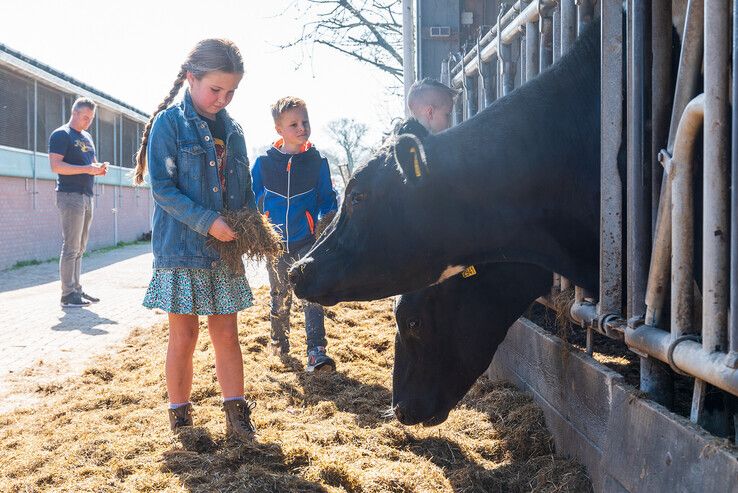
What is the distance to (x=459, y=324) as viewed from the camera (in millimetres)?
3574

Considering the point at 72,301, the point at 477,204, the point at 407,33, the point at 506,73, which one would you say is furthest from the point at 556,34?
the point at 72,301

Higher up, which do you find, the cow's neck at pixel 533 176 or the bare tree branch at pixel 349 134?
the bare tree branch at pixel 349 134

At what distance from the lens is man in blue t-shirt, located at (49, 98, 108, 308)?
8258 mm

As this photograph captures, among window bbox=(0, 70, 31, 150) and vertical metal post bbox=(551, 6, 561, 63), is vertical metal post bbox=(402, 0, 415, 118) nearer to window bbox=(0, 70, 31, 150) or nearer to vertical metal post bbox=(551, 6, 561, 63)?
vertical metal post bbox=(551, 6, 561, 63)

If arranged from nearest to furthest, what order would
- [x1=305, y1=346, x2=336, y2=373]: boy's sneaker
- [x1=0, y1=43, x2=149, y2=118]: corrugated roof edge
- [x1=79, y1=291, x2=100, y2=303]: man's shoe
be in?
[x1=305, y1=346, x2=336, y2=373]: boy's sneaker
[x1=79, y1=291, x2=100, y2=303]: man's shoe
[x1=0, y1=43, x2=149, y2=118]: corrugated roof edge

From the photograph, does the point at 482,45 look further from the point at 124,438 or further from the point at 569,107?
the point at 124,438

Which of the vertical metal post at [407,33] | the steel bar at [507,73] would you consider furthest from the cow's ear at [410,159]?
the vertical metal post at [407,33]

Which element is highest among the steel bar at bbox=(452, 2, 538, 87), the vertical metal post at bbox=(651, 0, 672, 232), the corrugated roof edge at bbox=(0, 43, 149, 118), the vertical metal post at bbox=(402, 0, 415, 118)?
the corrugated roof edge at bbox=(0, 43, 149, 118)

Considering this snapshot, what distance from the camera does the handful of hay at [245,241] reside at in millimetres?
3686

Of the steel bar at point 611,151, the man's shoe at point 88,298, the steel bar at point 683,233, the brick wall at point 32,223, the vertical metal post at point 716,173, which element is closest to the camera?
Answer: the vertical metal post at point 716,173

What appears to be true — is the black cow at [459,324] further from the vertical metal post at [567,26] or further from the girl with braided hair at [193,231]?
the vertical metal post at [567,26]

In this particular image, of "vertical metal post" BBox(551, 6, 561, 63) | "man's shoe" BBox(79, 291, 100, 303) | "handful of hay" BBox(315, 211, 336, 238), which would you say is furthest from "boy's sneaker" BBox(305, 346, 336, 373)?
"man's shoe" BBox(79, 291, 100, 303)

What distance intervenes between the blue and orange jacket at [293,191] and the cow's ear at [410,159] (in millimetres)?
2478

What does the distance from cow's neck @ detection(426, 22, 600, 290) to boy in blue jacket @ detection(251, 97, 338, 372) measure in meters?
2.32
